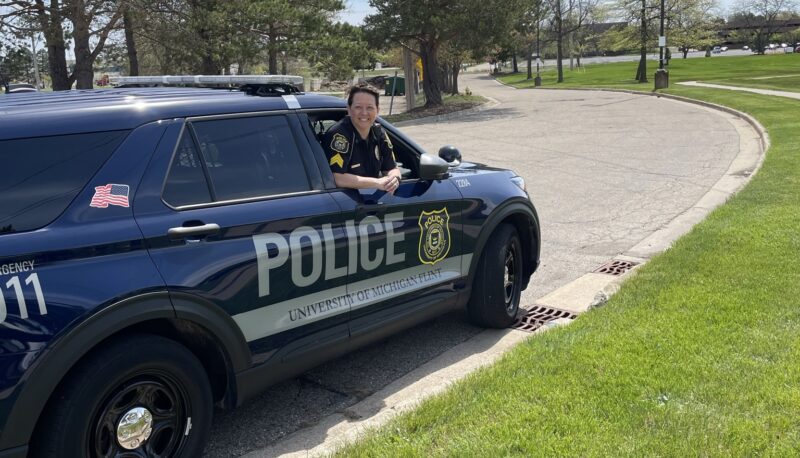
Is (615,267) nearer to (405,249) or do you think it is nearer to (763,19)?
(405,249)

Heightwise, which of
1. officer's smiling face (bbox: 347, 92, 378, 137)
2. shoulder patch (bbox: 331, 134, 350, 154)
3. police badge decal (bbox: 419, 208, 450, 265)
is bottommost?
police badge decal (bbox: 419, 208, 450, 265)

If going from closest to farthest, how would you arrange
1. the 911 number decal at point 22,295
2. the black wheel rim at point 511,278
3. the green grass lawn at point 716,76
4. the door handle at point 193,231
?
1. the 911 number decal at point 22,295
2. the door handle at point 193,231
3. the black wheel rim at point 511,278
4. the green grass lawn at point 716,76

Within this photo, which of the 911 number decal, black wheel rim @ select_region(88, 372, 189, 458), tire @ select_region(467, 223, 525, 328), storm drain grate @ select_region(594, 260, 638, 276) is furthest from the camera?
storm drain grate @ select_region(594, 260, 638, 276)

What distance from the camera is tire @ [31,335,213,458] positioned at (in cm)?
254

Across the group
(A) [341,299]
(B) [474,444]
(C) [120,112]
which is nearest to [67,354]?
(C) [120,112]

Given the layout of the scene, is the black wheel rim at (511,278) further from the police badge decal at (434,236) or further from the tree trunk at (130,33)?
the tree trunk at (130,33)

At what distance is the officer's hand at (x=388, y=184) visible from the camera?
3.91 m

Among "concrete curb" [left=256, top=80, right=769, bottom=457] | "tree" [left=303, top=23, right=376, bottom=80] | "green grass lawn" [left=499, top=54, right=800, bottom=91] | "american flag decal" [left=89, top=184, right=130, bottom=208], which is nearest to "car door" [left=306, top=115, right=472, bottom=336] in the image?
"concrete curb" [left=256, top=80, right=769, bottom=457]

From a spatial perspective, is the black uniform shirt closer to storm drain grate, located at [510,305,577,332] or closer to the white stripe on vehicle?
the white stripe on vehicle

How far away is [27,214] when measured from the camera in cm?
255

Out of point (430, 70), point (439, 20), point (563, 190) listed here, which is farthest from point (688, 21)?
point (563, 190)

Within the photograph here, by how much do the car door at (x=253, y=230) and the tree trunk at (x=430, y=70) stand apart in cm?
2633

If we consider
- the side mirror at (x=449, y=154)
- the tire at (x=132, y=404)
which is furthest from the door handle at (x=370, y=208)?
the side mirror at (x=449, y=154)

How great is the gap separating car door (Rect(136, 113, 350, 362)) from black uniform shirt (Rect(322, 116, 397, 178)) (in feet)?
0.67
